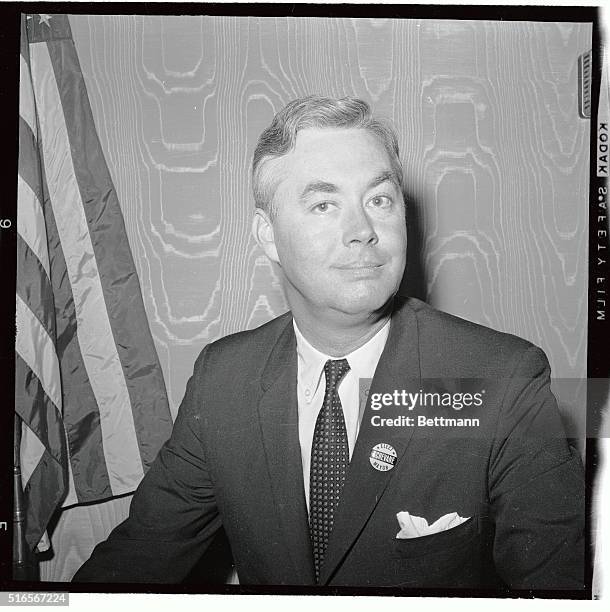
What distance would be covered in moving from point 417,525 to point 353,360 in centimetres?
38

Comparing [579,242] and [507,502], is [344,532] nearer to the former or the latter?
[507,502]

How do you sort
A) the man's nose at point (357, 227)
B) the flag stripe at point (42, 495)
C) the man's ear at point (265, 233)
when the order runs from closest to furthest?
the man's nose at point (357, 227), the man's ear at point (265, 233), the flag stripe at point (42, 495)

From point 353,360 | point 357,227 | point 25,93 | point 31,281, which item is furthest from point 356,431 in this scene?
point 25,93

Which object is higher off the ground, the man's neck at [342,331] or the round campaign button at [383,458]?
the man's neck at [342,331]

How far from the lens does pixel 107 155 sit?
1683 mm

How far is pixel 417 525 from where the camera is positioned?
61.4 inches

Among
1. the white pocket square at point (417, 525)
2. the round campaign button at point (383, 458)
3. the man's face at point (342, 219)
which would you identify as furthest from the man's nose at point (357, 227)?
the white pocket square at point (417, 525)

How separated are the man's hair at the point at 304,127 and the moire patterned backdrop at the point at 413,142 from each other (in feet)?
0.14

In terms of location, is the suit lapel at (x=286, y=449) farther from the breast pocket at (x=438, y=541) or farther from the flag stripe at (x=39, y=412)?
the flag stripe at (x=39, y=412)

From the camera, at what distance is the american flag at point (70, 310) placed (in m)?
1.68

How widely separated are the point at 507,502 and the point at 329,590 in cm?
44

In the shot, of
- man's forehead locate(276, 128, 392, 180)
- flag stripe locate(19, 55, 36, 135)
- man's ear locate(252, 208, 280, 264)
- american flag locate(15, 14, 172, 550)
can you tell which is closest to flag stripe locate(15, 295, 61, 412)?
american flag locate(15, 14, 172, 550)

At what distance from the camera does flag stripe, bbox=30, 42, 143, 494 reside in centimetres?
169

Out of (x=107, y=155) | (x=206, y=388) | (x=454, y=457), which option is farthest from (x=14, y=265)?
(x=454, y=457)
